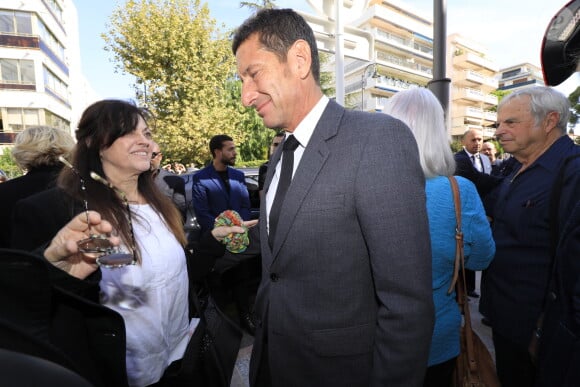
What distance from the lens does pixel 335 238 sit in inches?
49.6

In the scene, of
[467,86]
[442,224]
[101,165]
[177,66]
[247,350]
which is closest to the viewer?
[442,224]

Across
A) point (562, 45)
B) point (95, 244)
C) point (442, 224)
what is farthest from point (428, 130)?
point (95, 244)

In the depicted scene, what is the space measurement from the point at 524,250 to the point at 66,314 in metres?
2.43

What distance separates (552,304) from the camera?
1.58 m

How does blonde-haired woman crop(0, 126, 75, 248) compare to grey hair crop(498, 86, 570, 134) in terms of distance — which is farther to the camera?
blonde-haired woman crop(0, 126, 75, 248)

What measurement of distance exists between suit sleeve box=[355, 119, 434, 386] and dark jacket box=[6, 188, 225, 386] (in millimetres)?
908

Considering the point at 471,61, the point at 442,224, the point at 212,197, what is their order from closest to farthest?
the point at 442,224, the point at 212,197, the point at 471,61

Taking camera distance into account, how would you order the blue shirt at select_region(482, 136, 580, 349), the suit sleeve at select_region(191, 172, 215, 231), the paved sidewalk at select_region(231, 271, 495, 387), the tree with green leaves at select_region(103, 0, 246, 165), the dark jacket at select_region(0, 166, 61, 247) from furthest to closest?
the tree with green leaves at select_region(103, 0, 246, 165) → the suit sleeve at select_region(191, 172, 215, 231) → the paved sidewalk at select_region(231, 271, 495, 387) → the dark jacket at select_region(0, 166, 61, 247) → the blue shirt at select_region(482, 136, 580, 349)

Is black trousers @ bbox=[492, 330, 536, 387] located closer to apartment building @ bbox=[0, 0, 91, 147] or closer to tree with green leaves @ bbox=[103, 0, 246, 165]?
tree with green leaves @ bbox=[103, 0, 246, 165]

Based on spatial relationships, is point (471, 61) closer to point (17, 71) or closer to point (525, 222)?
point (17, 71)

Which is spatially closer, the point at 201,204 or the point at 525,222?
the point at 525,222

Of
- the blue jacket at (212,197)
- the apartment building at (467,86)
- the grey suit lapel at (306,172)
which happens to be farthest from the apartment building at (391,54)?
the grey suit lapel at (306,172)

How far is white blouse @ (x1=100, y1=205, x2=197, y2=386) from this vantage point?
5.60 feet

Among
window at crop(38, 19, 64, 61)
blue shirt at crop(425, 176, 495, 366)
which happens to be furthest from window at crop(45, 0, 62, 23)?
blue shirt at crop(425, 176, 495, 366)
